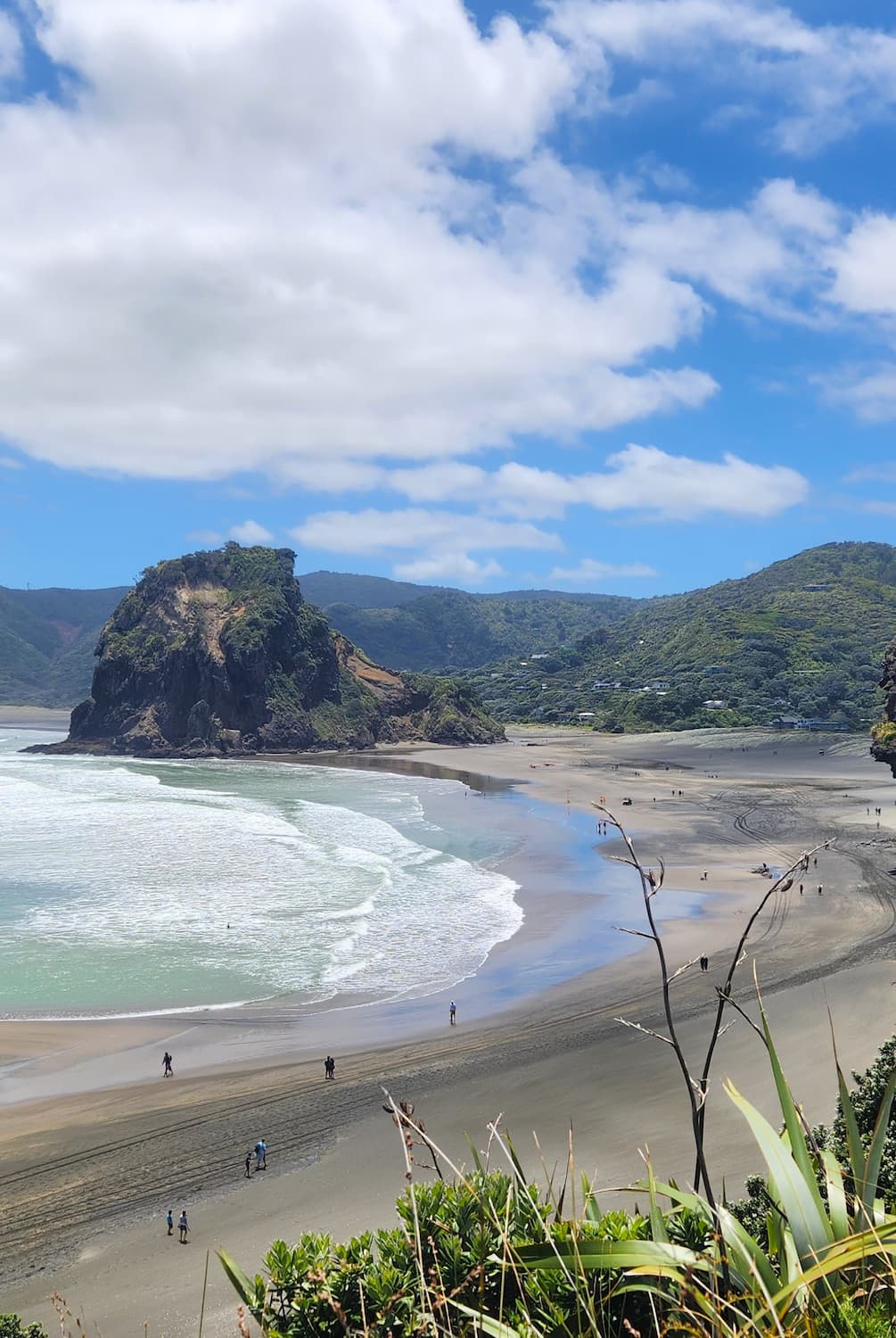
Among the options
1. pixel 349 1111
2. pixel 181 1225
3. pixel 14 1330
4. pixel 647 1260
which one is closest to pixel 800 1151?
pixel 647 1260

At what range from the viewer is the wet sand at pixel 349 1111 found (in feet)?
42.2

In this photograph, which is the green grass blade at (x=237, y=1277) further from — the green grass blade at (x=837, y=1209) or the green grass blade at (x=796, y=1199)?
the green grass blade at (x=837, y=1209)

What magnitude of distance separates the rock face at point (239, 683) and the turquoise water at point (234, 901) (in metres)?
46.7

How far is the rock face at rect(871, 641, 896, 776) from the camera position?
43344mm

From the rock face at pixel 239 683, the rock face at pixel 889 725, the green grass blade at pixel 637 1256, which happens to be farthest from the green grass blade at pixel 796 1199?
the rock face at pixel 239 683

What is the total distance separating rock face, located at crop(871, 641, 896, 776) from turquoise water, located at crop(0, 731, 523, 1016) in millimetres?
18848

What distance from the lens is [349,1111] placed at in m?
17.4

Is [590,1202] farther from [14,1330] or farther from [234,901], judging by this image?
[234,901]

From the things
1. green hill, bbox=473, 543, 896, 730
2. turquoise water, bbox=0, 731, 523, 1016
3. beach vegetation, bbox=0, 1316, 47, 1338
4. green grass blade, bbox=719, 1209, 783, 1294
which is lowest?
turquoise water, bbox=0, 731, 523, 1016

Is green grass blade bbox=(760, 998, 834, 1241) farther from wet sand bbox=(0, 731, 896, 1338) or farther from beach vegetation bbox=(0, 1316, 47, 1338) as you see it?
wet sand bbox=(0, 731, 896, 1338)

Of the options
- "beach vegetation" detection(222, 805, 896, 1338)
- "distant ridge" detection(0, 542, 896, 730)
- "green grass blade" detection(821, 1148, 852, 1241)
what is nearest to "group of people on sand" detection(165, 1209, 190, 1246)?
"beach vegetation" detection(222, 805, 896, 1338)

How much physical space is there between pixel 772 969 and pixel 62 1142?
1830 centimetres

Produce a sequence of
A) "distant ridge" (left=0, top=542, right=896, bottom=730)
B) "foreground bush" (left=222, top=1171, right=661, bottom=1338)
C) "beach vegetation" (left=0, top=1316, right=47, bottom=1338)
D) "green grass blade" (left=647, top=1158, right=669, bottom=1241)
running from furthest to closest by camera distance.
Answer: "distant ridge" (left=0, top=542, right=896, bottom=730) < "beach vegetation" (left=0, top=1316, right=47, bottom=1338) < "foreground bush" (left=222, top=1171, right=661, bottom=1338) < "green grass blade" (left=647, top=1158, right=669, bottom=1241)

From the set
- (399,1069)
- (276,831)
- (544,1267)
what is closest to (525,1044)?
(399,1069)
